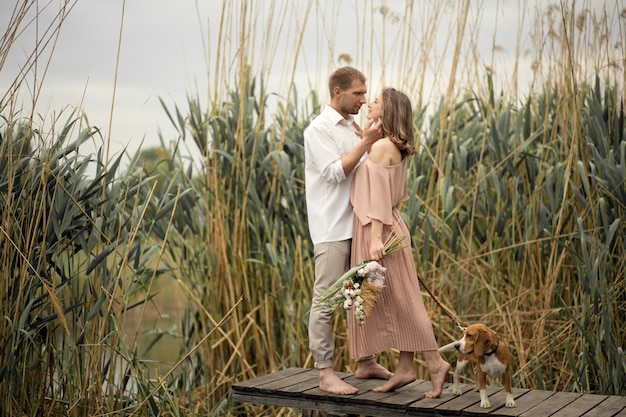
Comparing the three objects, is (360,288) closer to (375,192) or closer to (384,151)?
(375,192)

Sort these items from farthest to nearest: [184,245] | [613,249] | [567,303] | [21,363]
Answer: [184,245], [567,303], [613,249], [21,363]

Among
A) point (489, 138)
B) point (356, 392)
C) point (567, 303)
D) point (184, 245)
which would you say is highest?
point (489, 138)

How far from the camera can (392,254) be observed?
345cm

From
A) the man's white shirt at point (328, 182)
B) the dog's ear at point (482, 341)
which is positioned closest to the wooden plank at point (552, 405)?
the dog's ear at point (482, 341)

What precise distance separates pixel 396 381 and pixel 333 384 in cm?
25

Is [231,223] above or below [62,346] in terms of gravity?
above

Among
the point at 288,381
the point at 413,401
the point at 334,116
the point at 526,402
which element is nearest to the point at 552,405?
the point at 526,402

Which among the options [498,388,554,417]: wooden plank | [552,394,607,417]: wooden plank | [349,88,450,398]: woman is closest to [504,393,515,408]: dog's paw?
[498,388,554,417]: wooden plank

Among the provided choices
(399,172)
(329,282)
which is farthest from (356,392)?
(399,172)

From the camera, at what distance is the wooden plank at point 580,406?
3.16 m

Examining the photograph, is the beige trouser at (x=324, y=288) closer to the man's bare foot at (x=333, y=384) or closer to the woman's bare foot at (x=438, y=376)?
the man's bare foot at (x=333, y=384)

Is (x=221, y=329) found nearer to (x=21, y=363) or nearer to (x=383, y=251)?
(x=21, y=363)

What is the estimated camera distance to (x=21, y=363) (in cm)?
375

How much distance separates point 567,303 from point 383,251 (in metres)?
1.56
